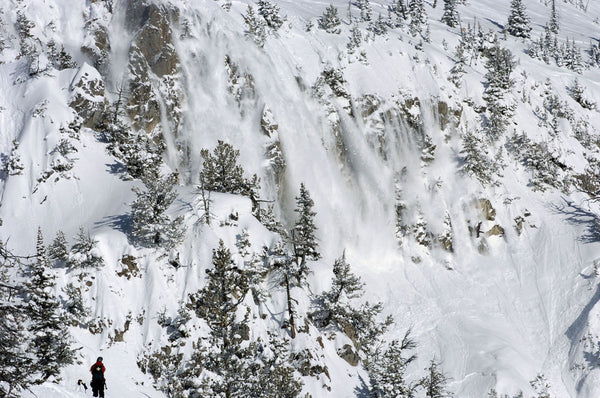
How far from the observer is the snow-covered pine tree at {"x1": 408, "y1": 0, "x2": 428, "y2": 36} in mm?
72250

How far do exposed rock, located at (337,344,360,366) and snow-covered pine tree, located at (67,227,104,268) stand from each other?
64.0 feet

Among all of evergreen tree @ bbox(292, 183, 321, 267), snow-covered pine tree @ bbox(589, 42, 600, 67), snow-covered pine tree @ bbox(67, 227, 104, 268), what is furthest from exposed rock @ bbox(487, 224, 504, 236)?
snow-covered pine tree @ bbox(589, 42, 600, 67)

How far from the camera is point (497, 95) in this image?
62.2m

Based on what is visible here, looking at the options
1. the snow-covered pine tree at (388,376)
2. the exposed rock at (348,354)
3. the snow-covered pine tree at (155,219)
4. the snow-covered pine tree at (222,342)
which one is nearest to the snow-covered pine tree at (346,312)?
the exposed rock at (348,354)

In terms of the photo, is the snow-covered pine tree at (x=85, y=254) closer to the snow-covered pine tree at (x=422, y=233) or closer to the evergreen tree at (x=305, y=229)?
the evergreen tree at (x=305, y=229)

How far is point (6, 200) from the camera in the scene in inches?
1506

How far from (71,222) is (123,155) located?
8.51m

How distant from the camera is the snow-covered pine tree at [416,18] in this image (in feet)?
237

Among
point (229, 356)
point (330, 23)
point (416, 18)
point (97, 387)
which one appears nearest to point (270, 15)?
point (330, 23)

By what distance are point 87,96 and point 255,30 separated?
20265 mm

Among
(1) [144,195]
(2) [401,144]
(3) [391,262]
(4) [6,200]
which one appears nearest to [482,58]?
(2) [401,144]

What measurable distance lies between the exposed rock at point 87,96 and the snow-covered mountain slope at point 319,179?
0.55ft

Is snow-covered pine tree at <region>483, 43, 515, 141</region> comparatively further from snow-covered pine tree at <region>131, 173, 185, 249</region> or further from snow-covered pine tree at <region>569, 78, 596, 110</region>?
snow-covered pine tree at <region>131, 173, 185, 249</region>

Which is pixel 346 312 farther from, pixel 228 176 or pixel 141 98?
pixel 141 98
